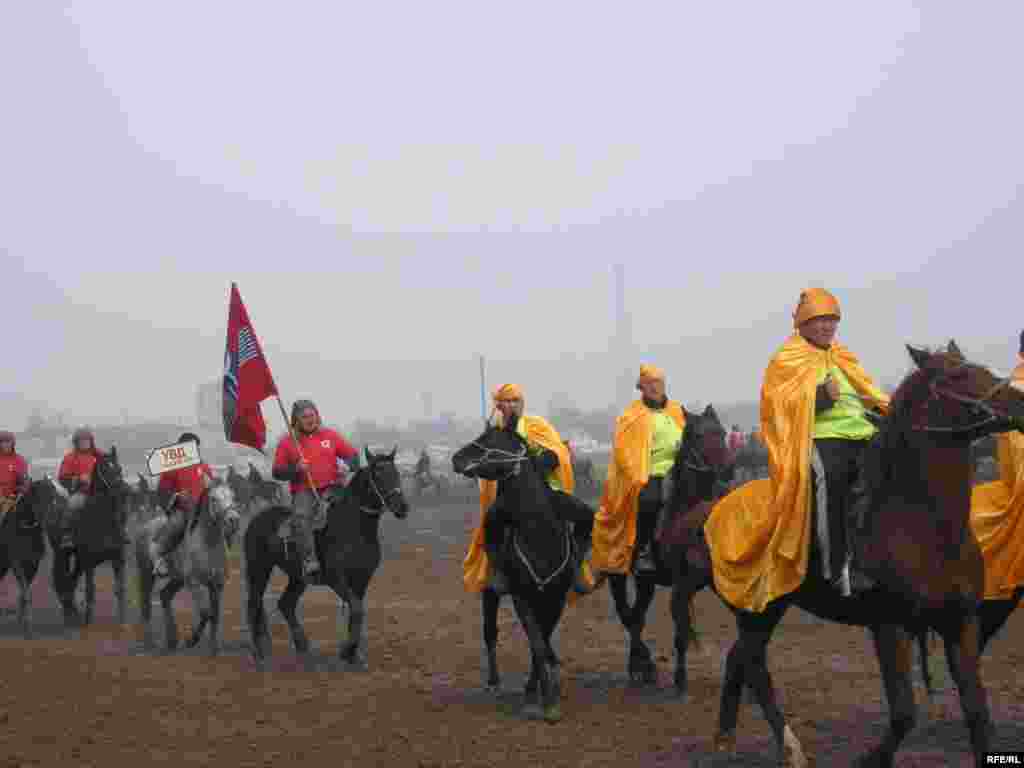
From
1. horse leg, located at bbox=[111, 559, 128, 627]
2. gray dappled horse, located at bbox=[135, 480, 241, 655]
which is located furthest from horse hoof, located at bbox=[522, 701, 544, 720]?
horse leg, located at bbox=[111, 559, 128, 627]

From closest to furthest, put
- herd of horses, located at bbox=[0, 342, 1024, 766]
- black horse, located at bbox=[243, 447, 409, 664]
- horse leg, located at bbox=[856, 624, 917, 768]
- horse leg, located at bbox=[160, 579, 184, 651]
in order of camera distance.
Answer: herd of horses, located at bbox=[0, 342, 1024, 766], horse leg, located at bbox=[856, 624, 917, 768], black horse, located at bbox=[243, 447, 409, 664], horse leg, located at bbox=[160, 579, 184, 651]

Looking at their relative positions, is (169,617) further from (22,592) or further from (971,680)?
(971,680)

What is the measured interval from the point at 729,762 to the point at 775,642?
17.9ft

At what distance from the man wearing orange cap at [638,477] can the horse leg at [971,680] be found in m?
4.32

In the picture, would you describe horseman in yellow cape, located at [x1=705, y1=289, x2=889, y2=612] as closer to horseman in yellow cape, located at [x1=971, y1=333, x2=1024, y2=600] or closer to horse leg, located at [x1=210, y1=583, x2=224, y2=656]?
horseman in yellow cape, located at [x1=971, y1=333, x2=1024, y2=600]

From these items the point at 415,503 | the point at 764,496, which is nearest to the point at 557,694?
the point at 764,496

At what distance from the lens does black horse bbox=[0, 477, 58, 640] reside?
17625 millimetres

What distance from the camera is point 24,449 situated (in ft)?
392

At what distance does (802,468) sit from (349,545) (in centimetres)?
669

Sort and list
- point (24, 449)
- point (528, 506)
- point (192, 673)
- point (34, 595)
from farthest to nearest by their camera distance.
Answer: point (24, 449) → point (34, 595) → point (192, 673) → point (528, 506)

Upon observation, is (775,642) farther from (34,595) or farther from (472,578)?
(34,595)

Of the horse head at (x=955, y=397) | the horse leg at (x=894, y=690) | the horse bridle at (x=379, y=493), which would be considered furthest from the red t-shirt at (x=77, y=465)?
the horse head at (x=955, y=397)

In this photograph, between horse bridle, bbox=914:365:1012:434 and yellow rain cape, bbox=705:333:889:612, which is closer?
horse bridle, bbox=914:365:1012:434

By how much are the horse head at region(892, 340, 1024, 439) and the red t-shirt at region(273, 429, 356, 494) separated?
791cm
